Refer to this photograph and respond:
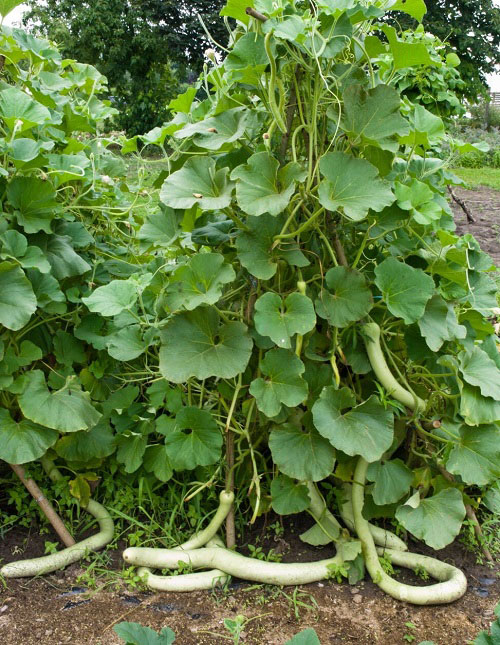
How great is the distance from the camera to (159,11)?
54.1ft

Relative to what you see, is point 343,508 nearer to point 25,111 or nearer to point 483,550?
point 483,550

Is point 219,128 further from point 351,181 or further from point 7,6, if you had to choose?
point 7,6

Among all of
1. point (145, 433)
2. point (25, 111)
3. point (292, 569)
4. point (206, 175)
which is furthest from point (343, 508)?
point (25, 111)

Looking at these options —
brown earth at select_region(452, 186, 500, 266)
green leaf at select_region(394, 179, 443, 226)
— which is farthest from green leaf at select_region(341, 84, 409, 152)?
brown earth at select_region(452, 186, 500, 266)

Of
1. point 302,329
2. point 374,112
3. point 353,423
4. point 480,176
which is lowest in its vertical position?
point 480,176

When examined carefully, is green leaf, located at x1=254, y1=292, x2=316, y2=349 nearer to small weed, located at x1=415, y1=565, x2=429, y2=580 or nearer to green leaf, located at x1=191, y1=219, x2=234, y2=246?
green leaf, located at x1=191, y1=219, x2=234, y2=246

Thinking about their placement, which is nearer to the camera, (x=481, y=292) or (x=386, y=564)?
(x=386, y=564)

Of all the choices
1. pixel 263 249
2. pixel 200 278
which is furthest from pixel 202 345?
pixel 263 249

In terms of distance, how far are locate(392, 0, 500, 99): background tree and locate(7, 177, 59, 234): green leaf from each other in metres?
16.7

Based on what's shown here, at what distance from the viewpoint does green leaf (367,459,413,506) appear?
5.42 feet

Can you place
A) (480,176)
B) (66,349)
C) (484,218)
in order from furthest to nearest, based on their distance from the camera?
1. (480,176)
2. (484,218)
3. (66,349)

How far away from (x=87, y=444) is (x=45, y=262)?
54 cm

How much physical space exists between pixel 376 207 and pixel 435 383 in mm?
612

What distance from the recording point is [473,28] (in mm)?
17078
